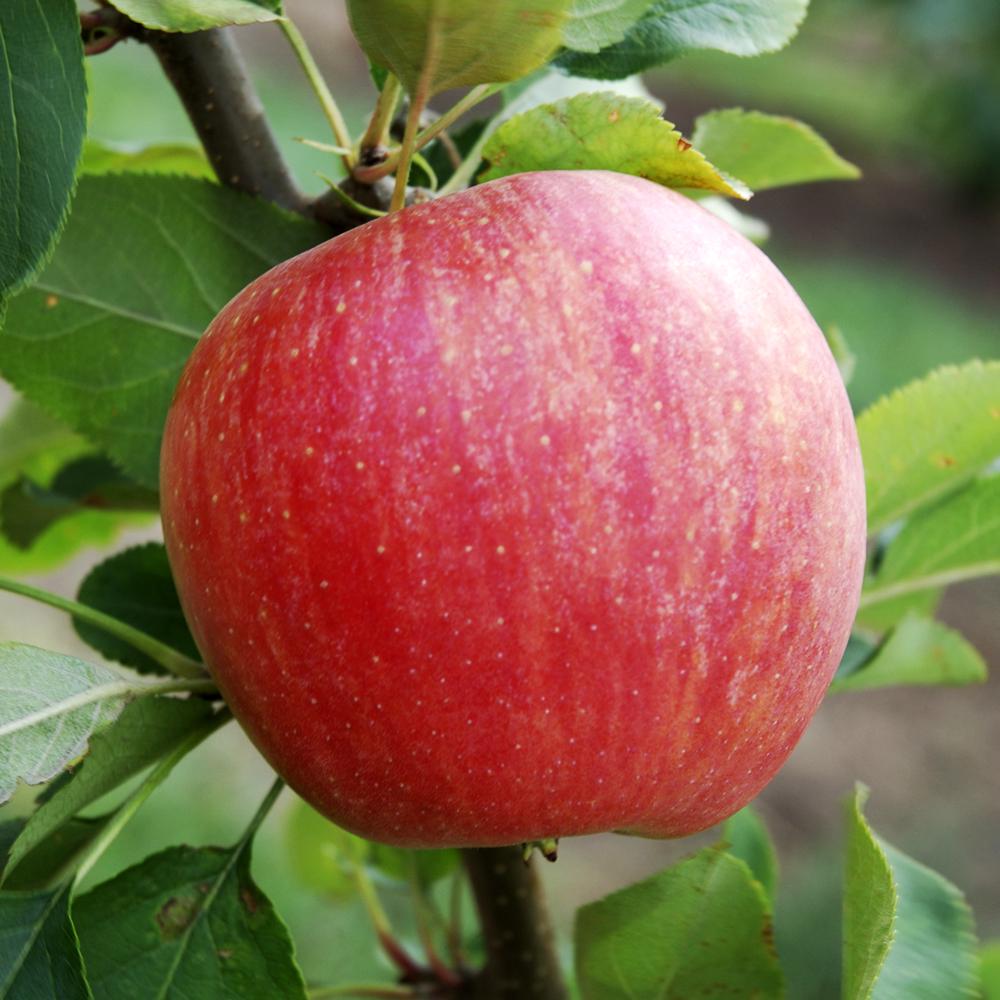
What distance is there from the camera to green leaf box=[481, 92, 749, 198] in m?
0.48

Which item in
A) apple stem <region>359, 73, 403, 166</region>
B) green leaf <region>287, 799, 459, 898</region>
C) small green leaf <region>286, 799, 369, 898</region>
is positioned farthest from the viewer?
small green leaf <region>286, 799, 369, 898</region>

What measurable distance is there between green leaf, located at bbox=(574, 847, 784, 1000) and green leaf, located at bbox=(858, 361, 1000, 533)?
22 cm

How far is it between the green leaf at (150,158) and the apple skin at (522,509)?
1.04 ft

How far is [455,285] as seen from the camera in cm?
43

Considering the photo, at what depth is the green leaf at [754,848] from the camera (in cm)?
71

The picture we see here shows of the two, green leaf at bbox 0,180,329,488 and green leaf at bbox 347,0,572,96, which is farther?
green leaf at bbox 0,180,329,488

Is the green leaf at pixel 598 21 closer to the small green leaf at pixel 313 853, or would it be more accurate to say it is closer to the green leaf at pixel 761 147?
the green leaf at pixel 761 147

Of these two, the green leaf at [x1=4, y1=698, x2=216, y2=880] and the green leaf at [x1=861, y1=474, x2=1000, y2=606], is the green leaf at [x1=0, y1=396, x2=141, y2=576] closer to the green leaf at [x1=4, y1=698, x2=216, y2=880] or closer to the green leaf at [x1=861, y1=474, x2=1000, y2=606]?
the green leaf at [x1=4, y1=698, x2=216, y2=880]

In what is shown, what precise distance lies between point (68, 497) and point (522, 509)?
436 mm

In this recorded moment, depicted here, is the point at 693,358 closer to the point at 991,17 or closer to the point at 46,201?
the point at 46,201

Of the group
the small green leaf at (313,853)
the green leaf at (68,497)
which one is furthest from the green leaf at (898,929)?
the small green leaf at (313,853)

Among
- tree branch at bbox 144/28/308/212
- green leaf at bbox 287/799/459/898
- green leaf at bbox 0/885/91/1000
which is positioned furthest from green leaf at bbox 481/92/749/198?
green leaf at bbox 287/799/459/898

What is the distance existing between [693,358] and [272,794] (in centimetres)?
27

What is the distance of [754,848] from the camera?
2.36 feet
